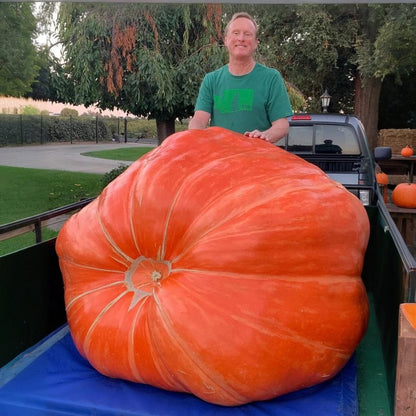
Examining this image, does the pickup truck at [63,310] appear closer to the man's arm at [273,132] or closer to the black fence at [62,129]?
the man's arm at [273,132]

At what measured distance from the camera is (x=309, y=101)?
20.6 meters

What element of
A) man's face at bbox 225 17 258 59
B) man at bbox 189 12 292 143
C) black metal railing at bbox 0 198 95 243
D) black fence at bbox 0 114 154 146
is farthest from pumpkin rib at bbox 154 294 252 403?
black fence at bbox 0 114 154 146

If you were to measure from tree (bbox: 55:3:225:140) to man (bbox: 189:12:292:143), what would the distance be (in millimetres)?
6154

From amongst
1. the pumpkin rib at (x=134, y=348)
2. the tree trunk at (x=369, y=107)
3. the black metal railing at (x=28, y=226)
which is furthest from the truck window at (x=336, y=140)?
the tree trunk at (x=369, y=107)

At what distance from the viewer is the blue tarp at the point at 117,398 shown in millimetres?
1928

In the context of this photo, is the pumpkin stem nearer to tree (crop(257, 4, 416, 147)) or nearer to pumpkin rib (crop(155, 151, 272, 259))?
pumpkin rib (crop(155, 151, 272, 259))

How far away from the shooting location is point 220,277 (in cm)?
192

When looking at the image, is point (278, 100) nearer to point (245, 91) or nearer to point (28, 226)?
point (245, 91)

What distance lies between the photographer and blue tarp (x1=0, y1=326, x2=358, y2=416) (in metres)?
1.93

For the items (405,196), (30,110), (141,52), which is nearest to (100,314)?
(405,196)

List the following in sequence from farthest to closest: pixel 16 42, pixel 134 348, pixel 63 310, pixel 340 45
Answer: pixel 340 45, pixel 16 42, pixel 63 310, pixel 134 348

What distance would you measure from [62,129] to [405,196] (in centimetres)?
2897

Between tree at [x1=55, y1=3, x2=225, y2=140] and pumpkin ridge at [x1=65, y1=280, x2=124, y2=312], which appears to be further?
tree at [x1=55, y1=3, x2=225, y2=140]

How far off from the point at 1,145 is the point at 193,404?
2879 cm
